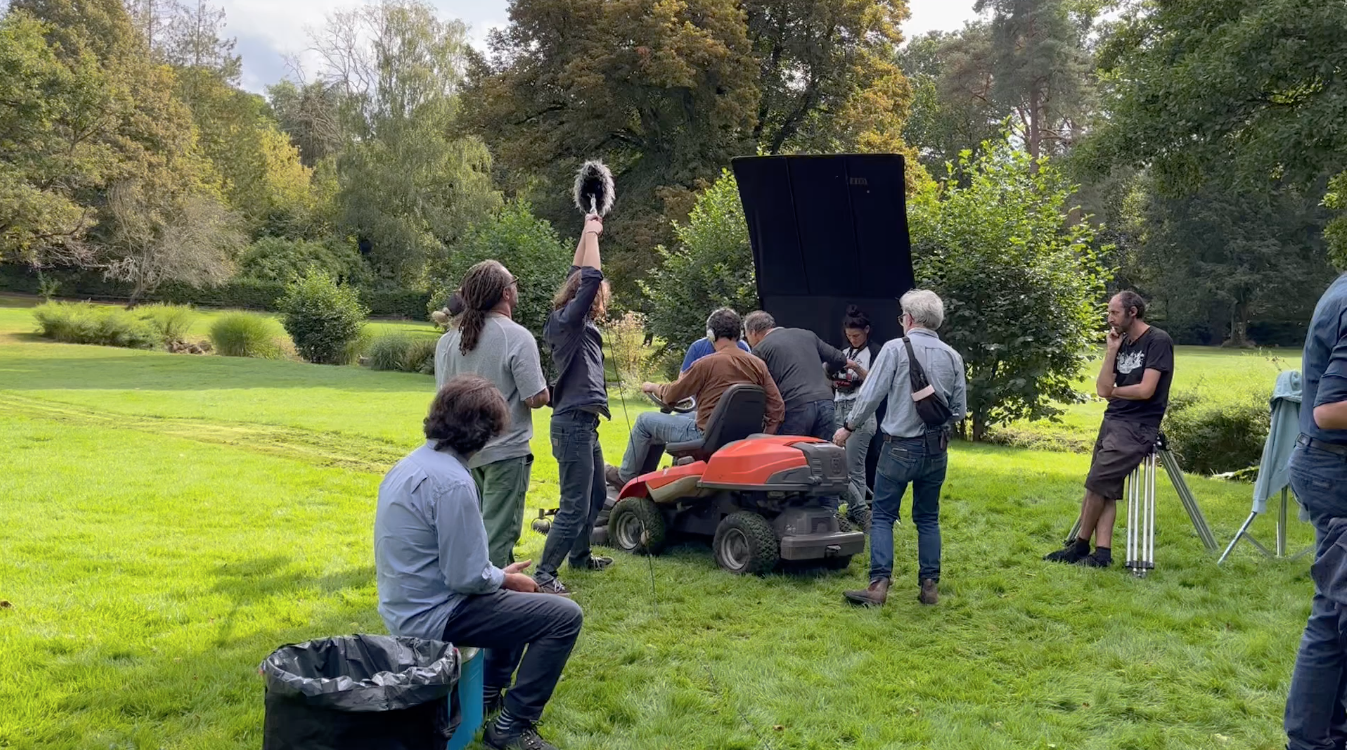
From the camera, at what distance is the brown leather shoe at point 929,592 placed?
5.72 metres

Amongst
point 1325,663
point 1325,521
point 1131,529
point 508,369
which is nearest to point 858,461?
point 1131,529

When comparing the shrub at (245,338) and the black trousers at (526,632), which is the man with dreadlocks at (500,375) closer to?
the black trousers at (526,632)

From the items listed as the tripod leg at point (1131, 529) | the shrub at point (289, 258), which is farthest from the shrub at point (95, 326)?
the tripod leg at point (1131, 529)

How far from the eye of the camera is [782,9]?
25734mm

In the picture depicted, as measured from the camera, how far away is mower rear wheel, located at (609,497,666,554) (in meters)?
6.61

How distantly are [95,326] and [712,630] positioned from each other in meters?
28.4

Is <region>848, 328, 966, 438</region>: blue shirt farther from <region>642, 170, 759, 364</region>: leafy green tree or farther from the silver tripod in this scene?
<region>642, 170, 759, 364</region>: leafy green tree

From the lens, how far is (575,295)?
5617mm

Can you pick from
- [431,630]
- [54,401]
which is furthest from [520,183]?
[431,630]

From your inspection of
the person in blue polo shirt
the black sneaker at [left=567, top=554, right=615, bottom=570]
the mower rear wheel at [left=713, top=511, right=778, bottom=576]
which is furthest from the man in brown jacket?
the person in blue polo shirt

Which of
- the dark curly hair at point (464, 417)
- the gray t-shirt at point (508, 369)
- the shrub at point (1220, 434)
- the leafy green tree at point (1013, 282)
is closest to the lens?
the dark curly hair at point (464, 417)

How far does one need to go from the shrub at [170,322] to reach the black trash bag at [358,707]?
28.1m

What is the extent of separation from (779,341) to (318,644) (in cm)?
438

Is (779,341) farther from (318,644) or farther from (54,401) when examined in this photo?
(54,401)
